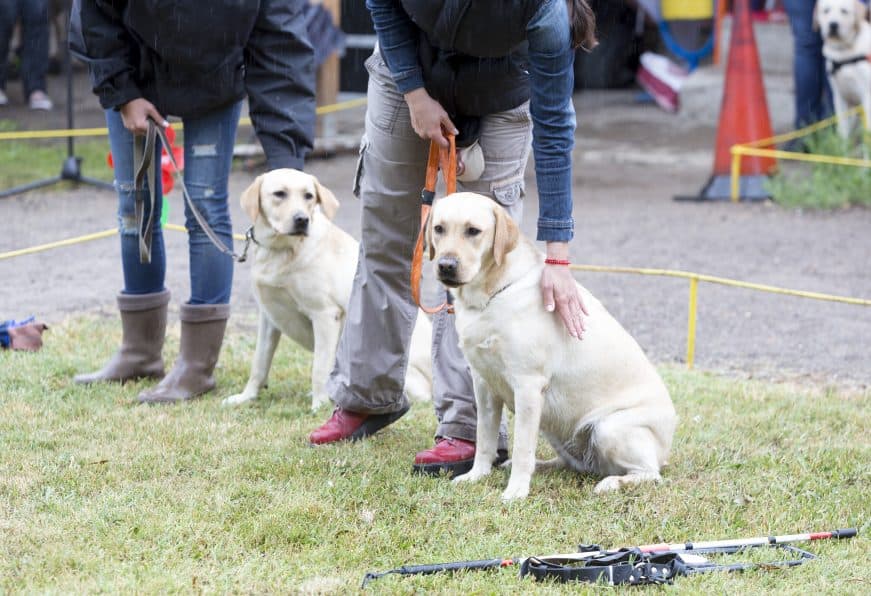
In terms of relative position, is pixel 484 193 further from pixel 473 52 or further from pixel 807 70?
pixel 807 70

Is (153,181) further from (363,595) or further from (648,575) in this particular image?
(648,575)

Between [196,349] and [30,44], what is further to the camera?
[30,44]

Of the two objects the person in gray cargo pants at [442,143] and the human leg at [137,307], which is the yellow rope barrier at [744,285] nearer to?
the person in gray cargo pants at [442,143]

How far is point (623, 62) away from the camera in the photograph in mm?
15289

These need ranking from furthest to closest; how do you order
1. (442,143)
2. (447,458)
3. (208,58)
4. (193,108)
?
1. (193,108)
2. (208,58)
3. (447,458)
4. (442,143)

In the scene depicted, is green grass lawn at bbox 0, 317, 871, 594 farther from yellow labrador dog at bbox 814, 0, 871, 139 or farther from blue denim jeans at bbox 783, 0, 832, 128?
blue denim jeans at bbox 783, 0, 832, 128

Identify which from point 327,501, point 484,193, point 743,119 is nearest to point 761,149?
point 743,119

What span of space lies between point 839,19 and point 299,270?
689 cm

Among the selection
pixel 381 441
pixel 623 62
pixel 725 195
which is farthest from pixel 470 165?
pixel 623 62

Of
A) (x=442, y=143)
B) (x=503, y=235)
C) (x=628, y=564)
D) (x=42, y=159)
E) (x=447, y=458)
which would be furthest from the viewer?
(x=42, y=159)

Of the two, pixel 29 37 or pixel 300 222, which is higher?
pixel 29 37

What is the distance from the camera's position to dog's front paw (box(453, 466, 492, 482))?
3.71 meters

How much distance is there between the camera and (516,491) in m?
3.54

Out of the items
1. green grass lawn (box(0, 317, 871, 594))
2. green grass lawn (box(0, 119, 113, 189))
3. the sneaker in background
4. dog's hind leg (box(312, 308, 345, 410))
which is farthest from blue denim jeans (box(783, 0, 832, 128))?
the sneaker in background
